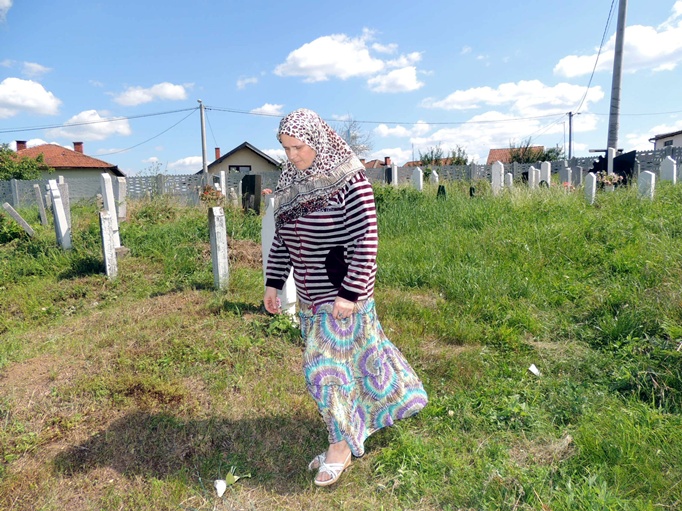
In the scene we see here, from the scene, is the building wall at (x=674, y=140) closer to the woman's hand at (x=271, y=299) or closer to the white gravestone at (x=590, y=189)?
the white gravestone at (x=590, y=189)

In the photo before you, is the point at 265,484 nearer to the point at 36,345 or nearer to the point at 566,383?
the point at 566,383

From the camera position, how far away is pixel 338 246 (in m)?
2.28

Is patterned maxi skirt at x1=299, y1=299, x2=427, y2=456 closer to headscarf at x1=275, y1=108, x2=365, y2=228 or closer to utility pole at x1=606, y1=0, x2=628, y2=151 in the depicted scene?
headscarf at x1=275, y1=108, x2=365, y2=228

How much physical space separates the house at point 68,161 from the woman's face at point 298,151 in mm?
40895

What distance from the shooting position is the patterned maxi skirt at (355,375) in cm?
235

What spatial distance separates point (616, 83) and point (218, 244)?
13.6m

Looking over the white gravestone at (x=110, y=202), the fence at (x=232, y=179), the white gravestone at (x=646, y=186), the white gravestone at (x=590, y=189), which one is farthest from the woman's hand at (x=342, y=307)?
the fence at (x=232, y=179)

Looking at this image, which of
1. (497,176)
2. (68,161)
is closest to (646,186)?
(497,176)

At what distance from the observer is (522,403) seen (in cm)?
294

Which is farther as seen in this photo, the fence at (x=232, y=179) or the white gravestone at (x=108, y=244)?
the fence at (x=232, y=179)

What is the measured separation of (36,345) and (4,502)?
83.4 inches

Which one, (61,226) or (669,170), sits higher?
(669,170)

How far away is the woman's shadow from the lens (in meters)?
2.57

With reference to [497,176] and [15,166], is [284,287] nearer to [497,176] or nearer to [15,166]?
[497,176]
